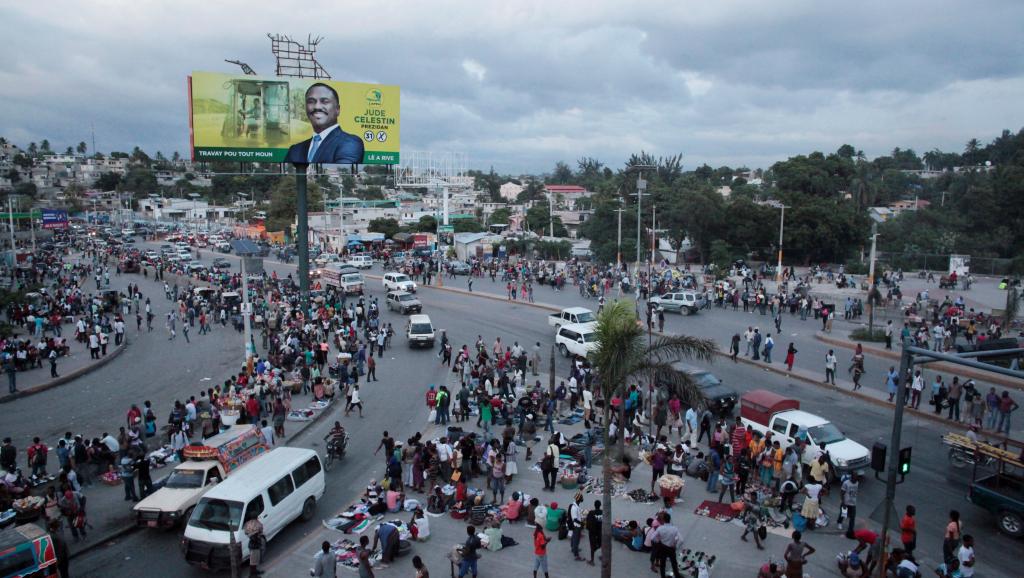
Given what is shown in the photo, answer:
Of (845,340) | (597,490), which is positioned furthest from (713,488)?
(845,340)

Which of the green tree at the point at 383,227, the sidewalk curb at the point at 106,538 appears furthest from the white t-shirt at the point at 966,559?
the green tree at the point at 383,227

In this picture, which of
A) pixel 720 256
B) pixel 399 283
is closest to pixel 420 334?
pixel 399 283

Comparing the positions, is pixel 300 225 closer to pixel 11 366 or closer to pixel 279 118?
pixel 279 118

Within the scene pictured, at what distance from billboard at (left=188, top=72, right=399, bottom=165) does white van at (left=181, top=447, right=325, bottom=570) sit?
25700mm

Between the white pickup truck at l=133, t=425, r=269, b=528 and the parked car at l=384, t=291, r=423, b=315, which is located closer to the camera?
the white pickup truck at l=133, t=425, r=269, b=528

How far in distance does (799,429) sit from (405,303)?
2533cm

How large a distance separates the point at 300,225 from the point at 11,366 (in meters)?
17.3

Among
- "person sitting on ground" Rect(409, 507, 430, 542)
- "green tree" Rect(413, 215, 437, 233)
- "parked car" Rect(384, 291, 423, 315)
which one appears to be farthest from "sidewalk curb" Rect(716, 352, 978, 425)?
"green tree" Rect(413, 215, 437, 233)

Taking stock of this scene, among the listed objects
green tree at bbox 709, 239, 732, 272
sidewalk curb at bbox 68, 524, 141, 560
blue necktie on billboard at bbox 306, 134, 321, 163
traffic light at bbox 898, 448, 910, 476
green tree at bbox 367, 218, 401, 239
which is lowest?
sidewalk curb at bbox 68, 524, 141, 560

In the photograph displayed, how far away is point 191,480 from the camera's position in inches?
517

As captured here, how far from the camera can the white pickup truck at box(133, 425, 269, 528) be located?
494 inches

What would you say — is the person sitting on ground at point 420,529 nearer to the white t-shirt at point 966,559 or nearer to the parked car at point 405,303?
the white t-shirt at point 966,559

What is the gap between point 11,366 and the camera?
22.1 meters

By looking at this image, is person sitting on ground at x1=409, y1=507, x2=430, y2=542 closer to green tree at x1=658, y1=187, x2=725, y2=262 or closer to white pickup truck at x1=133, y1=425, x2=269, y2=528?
white pickup truck at x1=133, y1=425, x2=269, y2=528
